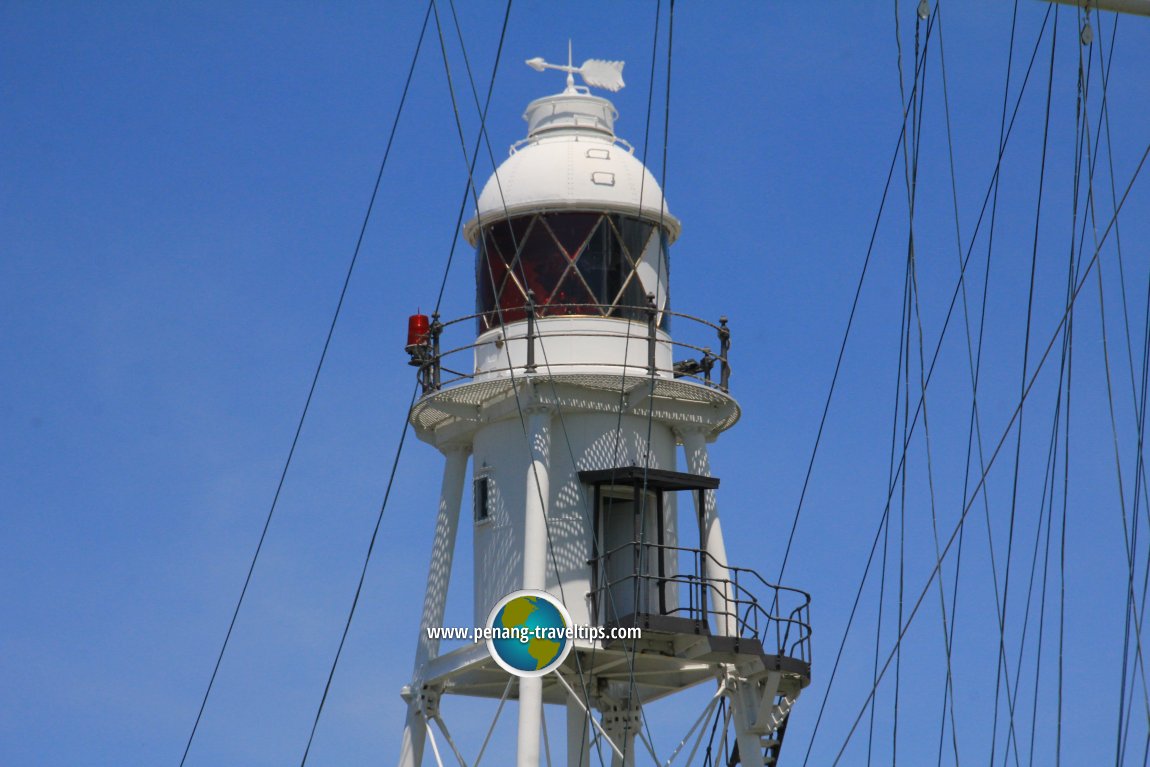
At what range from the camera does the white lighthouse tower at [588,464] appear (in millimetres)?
46344

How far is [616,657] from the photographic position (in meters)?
46.3

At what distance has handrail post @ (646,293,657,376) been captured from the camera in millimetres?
46906

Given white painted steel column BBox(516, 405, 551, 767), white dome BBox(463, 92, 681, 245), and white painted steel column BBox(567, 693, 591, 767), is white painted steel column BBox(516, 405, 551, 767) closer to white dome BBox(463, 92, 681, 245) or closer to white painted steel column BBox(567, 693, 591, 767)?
white painted steel column BBox(567, 693, 591, 767)

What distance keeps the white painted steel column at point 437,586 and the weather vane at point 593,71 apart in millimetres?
5837

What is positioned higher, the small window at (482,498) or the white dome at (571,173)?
the white dome at (571,173)

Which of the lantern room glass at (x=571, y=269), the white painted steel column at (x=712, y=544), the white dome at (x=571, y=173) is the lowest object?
the white painted steel column at (x=712, y=544)

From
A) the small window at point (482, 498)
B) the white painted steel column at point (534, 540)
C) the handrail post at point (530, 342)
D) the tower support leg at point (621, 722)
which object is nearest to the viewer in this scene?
the white painted steel column at point (534, 540)

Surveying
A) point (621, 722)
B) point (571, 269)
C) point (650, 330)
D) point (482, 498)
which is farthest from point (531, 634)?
point (571, 269)

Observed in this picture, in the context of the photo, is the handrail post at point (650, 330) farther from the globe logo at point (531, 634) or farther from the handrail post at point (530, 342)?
the globe logo at point (531, 634)

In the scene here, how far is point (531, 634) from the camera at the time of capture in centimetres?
4597

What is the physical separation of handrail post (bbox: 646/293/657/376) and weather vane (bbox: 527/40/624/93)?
3.56 metres

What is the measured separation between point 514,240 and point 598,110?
2559mm

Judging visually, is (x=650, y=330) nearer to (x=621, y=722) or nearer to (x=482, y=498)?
(x=482, y=498)

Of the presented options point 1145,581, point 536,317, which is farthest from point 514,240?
point 1145,581
